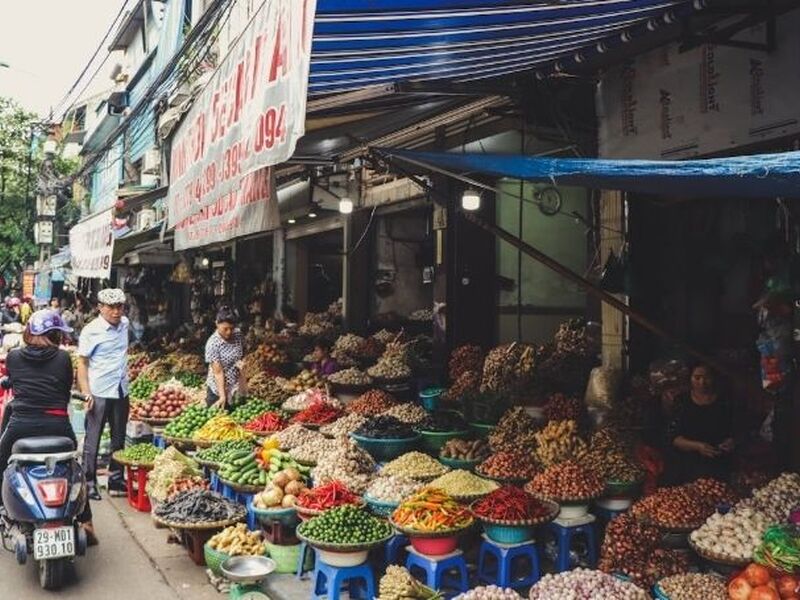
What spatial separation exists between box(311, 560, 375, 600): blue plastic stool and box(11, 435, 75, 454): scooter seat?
2093 millimetres

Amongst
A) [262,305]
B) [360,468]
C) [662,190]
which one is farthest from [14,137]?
[662,190]

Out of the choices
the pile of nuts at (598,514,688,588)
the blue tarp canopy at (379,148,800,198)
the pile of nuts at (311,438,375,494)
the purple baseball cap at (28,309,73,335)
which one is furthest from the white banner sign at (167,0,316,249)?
the pile of nuts at (598,514,688,588)

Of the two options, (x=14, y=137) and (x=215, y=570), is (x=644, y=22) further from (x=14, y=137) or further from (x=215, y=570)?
(x=14, y=137)

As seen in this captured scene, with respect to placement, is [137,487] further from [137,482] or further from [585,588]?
[585,588]

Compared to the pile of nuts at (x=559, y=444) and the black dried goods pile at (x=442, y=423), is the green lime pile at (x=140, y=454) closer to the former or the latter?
the black dried goods pile at (x=442, y=423)

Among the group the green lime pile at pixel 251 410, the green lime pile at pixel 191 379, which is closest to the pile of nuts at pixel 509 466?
the green lime pile at pixel 251 410

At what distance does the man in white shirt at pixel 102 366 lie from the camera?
7.52 metres

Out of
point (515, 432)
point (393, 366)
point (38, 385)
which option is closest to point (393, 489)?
point (515, 432)

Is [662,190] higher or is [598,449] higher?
[662,190]

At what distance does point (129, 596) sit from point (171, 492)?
123cm

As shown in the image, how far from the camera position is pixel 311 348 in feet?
41.7

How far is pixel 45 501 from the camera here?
16.9ft

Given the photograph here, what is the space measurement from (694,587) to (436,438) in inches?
129

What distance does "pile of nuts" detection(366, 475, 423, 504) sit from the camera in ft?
18.2
